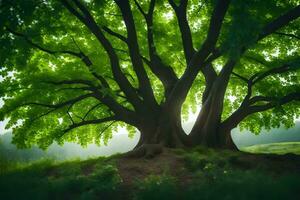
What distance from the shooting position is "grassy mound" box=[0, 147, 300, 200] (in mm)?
6023

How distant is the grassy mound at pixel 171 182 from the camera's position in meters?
6.02

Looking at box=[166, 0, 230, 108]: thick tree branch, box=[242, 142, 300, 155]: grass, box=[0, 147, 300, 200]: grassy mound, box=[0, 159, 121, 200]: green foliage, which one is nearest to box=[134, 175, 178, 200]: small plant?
box=[0, 147, 300, 200]: grassy mound

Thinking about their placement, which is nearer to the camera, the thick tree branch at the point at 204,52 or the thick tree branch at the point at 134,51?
the thick tree branch at the point at 204,52

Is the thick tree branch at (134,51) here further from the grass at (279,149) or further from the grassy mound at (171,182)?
the grass at (279,149)

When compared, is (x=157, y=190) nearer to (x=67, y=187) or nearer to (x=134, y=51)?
(x=67, y=187)

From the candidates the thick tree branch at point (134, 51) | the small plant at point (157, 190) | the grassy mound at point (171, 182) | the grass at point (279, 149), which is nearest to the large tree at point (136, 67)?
the thick tree branch at point (134, 51)

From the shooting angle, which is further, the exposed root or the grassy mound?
the exposed root

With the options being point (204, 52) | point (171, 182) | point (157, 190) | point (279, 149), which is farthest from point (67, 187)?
point (279, 149)

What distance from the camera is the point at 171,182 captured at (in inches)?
272

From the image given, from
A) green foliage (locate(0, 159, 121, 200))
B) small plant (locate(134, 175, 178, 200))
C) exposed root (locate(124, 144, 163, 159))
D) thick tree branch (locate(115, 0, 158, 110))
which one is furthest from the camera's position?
exposed root (locate(124, 144, 163, 159))

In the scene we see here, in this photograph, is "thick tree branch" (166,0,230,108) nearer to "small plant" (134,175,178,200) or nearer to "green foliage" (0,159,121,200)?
"small plant" (134,175,178,200)

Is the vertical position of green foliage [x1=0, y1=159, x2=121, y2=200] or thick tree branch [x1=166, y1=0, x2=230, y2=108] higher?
thick tree branch [x1=166, y1=0, x2=230, y2=108]

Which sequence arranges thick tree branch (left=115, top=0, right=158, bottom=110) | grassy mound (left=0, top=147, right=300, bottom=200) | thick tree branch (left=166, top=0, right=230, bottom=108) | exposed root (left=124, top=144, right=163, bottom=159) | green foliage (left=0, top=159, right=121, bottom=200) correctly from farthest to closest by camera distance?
exposed root (left=124, top=144, right=163, bottom=159) → thick tree branch (left=115, top=0, right=158, bottom=110) → thick tree branch (left=166, top=0, right=230, bottom=108) → green foliage (left=0, top=159, right=121, bottom=200) → grassy mound (left=0, top=147, right=300, bottom=200)

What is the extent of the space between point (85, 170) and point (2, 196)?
10.5 feet
